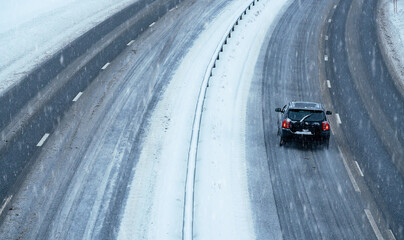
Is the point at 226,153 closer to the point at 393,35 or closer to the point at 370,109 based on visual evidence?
the point at 370,109

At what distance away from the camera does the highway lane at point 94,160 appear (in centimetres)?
1206

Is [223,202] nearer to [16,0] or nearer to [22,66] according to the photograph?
[22,66]

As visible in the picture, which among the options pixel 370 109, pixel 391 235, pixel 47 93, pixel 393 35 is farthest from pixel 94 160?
pixel 393 35

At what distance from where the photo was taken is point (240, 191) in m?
13.7

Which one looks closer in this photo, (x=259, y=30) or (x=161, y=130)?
(x=161, y=130)

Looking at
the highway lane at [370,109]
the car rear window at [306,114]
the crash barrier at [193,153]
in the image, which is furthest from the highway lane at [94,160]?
the highway lane at [370,109]

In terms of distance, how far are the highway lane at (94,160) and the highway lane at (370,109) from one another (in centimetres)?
649

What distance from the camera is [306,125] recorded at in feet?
53.1

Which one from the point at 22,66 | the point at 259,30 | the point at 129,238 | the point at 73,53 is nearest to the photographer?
the point at 129,238

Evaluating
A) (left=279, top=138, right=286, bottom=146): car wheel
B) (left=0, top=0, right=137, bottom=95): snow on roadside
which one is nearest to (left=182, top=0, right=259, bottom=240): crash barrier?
(left=279, top=138, right=286, bottom=146): car wheel

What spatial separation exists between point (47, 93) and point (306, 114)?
1101 centimetres

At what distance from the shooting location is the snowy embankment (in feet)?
86.0

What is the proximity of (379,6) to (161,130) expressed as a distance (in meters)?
29.1

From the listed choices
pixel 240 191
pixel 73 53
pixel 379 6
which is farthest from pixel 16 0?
pixel 240 191
